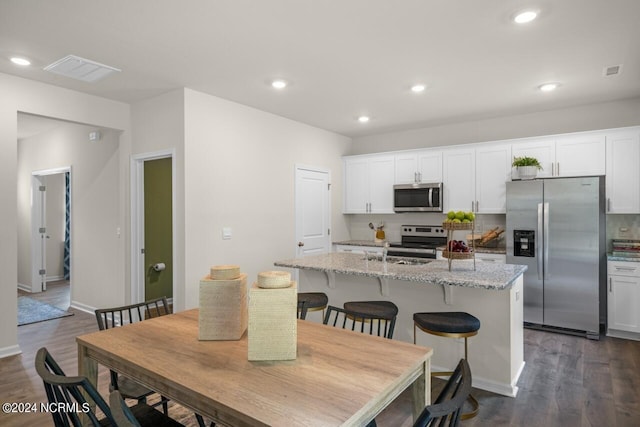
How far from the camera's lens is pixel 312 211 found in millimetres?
5543

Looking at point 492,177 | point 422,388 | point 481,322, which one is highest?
point 492,177

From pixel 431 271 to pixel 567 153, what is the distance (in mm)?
2778

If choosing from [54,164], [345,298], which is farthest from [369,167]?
[54,164]

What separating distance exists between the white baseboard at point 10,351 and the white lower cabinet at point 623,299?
604 cm

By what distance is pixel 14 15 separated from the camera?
8.04ft

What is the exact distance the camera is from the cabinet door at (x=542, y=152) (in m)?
4.48

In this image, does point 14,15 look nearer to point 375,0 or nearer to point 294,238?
point 375,0

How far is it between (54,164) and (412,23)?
5.76 metres

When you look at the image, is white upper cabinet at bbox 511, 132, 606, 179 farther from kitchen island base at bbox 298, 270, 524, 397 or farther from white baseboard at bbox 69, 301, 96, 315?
white baseboard at bbox 69, 301, 96, 315

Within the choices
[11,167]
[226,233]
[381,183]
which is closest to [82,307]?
[11,167]

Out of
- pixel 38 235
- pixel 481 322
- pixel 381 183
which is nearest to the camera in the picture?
pixel 481 322

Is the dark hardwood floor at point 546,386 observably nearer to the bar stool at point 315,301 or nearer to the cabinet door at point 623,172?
the bar stool at point 315,301

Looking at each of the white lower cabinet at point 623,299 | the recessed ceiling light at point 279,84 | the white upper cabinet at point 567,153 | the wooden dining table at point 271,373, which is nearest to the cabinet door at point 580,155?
the white upper cabinet at point 567,153

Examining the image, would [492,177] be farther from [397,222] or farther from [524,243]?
[397,222]
